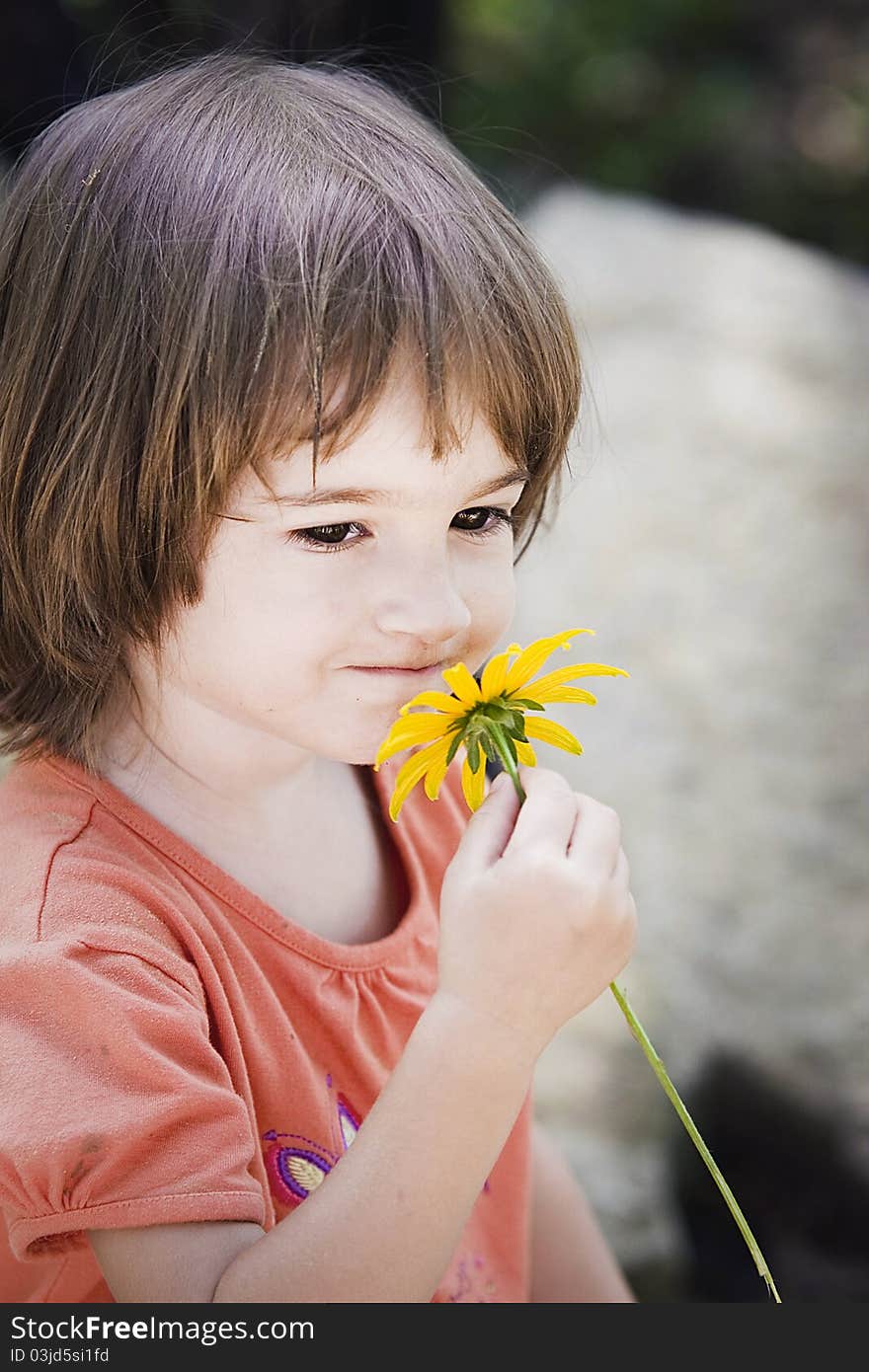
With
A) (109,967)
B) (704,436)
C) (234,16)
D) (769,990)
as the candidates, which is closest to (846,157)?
(704,436)

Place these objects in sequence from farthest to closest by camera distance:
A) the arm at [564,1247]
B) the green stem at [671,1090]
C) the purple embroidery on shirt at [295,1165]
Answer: the arm at [564,1247] < the purple embroidery on shirt at [295,1165] < the green stem at [671,1090]

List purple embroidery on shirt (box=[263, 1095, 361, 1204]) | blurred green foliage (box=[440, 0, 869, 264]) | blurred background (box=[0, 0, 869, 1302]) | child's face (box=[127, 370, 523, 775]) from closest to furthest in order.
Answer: child's face (box=[127, 370, 523, 775]) → purple embroidery on shirt (box=[263, 1095, 361, 1204]) → blurred background (box=[0, 0, 869, 1302]) → blurred green foliage (box=[440, 0, 869, 264])

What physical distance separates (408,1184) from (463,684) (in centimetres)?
30

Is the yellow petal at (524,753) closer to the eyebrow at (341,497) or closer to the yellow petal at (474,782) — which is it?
the yellow petal at (474,782)

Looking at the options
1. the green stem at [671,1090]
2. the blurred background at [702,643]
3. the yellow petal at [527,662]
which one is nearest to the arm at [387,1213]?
the green stem at [671,1090]

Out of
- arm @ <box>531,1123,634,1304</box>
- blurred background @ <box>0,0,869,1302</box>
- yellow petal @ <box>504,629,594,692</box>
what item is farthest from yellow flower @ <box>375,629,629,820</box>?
arm @ <box>531,1123,634,1304</box>

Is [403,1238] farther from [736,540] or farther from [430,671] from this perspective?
[736,540]

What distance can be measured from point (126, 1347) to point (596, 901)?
394mm

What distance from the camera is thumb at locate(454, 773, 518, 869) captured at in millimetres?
963

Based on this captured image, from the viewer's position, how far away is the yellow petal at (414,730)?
903 mm

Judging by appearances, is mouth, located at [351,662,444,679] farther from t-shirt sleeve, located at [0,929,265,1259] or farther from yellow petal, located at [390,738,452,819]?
t-shirt sleeve, located at [0,929,265,1259]

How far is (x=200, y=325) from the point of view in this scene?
37.9 inches

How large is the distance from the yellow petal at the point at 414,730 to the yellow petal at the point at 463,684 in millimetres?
19

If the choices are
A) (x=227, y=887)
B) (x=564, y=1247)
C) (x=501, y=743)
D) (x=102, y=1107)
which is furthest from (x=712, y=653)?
(x=102, y=1107)
